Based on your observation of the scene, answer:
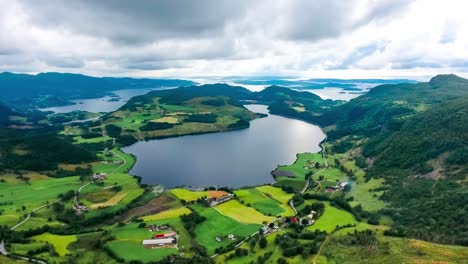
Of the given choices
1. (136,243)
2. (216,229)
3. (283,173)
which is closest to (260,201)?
(216,229)

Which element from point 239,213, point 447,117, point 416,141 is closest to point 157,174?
point 239,213

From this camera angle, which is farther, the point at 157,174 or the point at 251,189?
the point at 157,174

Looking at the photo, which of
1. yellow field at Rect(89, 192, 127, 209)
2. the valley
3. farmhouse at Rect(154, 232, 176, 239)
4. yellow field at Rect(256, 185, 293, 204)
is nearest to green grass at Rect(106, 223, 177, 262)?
the valley

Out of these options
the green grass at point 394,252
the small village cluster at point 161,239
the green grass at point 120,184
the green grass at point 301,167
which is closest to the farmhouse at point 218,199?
the small village cluster at point 161,239

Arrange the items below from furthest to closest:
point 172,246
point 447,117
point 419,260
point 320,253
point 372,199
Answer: point 447,117 < point 372,199 < point 172,246 < point 320,253 < point 419,260

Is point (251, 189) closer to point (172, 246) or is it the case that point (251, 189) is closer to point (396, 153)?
point (172, 246)
